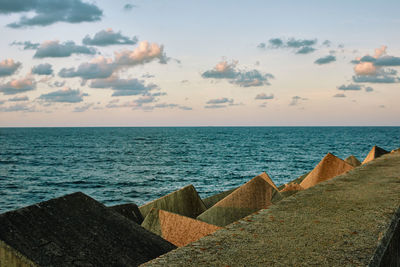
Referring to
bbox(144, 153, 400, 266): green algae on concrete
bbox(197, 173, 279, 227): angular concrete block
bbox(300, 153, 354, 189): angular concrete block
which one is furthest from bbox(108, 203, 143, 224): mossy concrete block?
bbox(300, 153, 354, 189): angular concrete block

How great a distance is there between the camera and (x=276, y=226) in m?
2.18

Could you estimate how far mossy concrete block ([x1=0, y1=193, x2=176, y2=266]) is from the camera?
2148 millimetres

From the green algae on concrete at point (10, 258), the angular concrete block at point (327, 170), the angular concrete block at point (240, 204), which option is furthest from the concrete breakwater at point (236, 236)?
the angular concrete block at point (327, 170)

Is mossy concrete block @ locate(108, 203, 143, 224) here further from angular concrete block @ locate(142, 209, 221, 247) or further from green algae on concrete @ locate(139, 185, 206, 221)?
angular concrete block @ locate(142, 209, 221, 247)

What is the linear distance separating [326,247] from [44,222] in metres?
1.75

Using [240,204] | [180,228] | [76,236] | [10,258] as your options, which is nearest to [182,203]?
[240,204]

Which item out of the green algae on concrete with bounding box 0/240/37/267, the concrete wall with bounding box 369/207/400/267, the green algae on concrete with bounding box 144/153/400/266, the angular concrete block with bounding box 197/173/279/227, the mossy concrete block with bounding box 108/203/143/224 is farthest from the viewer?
the angular concrete block with bounding box 197/173/279/227

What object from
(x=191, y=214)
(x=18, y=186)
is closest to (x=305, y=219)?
(x=191, y=214)

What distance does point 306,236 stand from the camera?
1.99 meters

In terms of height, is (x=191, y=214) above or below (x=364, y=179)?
below

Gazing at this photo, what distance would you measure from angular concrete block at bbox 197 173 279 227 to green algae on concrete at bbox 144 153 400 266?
5.00ft

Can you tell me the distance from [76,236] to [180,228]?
1331 mm

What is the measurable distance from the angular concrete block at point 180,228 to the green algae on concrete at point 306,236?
87 centimetres

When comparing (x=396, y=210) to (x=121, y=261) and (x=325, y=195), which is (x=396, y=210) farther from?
(x=121, y=261)
